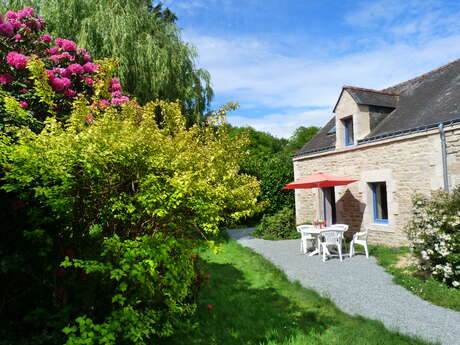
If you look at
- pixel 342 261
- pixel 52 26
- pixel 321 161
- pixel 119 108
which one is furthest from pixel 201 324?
pixel 52 26

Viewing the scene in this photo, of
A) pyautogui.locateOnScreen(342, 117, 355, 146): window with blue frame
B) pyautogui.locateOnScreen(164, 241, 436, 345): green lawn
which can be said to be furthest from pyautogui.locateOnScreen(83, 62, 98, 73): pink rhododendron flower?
pyautogui.locateOnScreen(342, 117, 355, 146): window with blue frame

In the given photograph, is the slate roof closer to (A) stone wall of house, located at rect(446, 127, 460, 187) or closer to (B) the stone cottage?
(B) the stone cottage

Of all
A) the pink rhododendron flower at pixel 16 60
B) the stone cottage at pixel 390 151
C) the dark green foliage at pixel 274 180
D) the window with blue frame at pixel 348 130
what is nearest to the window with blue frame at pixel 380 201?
the stone cottage at pixel 390 151

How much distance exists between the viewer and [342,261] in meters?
8.74

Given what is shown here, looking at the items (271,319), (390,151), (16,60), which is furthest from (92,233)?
(390,151)

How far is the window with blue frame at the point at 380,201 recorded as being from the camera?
1078cm

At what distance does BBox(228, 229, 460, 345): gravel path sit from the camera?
15.2 ft

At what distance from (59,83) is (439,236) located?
314 inches

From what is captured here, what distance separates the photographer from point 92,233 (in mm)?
3762

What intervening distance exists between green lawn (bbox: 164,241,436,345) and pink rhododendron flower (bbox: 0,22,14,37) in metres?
6.10

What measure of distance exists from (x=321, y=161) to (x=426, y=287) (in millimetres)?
7627

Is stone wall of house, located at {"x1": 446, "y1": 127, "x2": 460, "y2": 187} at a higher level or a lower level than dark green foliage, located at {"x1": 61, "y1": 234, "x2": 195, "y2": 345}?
higher

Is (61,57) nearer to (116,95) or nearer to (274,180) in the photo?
(116,95)

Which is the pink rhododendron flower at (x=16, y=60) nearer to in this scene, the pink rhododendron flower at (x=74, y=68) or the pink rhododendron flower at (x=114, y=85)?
the pink rhododendron flower at (x=74, y=68)
